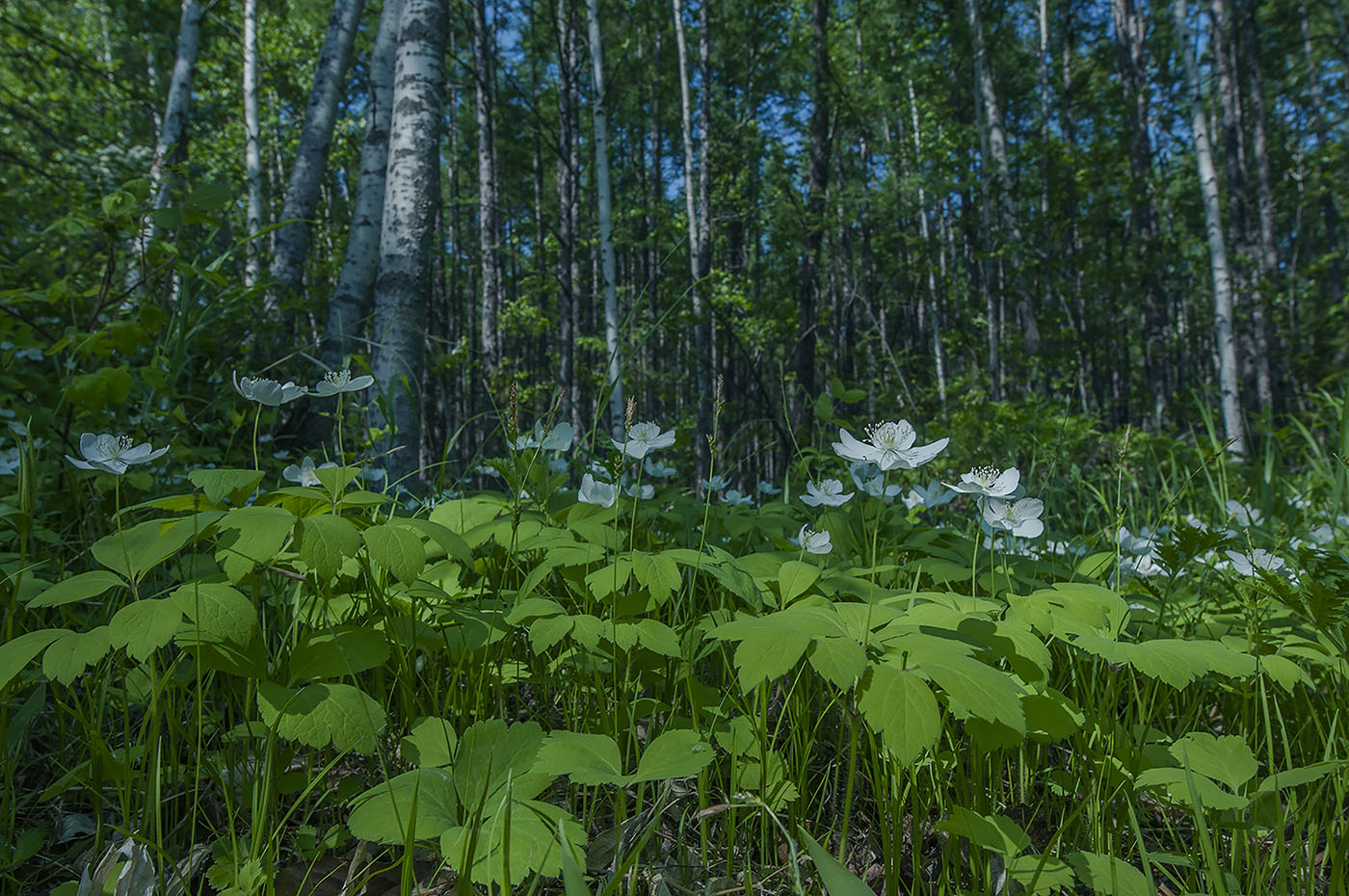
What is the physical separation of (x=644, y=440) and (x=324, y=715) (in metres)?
0.79

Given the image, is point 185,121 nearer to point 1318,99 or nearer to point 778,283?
→ point 778,283

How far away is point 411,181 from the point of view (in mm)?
3408

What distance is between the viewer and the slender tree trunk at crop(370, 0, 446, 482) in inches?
132

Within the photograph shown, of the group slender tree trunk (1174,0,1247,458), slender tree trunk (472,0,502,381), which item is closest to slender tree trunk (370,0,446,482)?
slender tree trunk (472,0,502,381)

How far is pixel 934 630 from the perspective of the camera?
1.09 meters

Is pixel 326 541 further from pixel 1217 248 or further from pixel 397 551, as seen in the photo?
pixel 1217 248

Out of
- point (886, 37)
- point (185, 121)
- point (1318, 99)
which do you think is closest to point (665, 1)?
point (886, 37)

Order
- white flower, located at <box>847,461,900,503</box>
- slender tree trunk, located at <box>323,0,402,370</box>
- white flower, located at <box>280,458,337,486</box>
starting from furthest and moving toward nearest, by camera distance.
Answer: slender tree trunk, located at <box>323,0,402,370</box> → white flower, located at <box>847,461,900,503</box> → white flower, located at <box>280,458,337,486</box>

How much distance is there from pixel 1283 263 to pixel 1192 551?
36.4m

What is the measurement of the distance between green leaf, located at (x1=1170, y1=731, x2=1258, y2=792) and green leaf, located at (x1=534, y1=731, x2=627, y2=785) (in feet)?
2.67

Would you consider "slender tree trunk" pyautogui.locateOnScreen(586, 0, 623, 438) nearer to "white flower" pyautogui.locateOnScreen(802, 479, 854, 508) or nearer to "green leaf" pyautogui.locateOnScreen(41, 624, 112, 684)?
"white flower" pyautogui.locateOnScreen(802, 479, 854, 508)

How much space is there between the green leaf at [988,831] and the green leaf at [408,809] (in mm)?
679

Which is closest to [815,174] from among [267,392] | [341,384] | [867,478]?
[867,478]

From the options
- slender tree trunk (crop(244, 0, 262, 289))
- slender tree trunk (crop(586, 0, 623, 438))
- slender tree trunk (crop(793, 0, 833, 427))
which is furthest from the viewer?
slender tree trunk (crop(586, 0, 623, 438))
